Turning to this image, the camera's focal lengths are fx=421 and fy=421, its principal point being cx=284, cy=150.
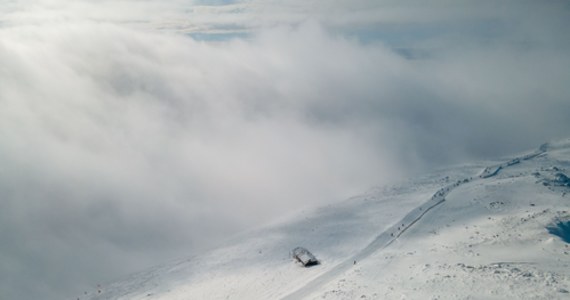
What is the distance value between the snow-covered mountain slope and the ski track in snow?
0.48ft

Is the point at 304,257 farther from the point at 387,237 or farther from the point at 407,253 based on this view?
the point at 387,237

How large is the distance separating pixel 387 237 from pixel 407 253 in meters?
8.25

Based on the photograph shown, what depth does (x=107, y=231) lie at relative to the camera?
3521 inches

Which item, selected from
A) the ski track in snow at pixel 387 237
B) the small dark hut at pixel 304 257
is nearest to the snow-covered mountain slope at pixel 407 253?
the ski track in snow at pixel 387 237

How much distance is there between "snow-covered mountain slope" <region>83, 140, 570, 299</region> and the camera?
143 feet

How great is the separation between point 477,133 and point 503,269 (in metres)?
132

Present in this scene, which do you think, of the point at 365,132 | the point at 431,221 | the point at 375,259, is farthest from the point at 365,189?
the point at 365,132

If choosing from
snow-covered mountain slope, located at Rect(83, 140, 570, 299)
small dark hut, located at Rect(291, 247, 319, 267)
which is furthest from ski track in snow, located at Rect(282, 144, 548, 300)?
small dark hut, located at Rect(291, 247, 319, 267)

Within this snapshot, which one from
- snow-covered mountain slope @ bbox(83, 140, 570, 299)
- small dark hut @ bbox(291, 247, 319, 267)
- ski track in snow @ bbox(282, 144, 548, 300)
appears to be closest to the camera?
snow-covered mountain slope @ bbox(83, 140, 570, 299)

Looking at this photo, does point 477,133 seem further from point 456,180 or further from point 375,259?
point 375,259

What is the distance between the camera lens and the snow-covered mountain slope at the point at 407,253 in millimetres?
43625

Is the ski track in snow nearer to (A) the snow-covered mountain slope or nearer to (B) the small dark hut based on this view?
(A) the snow-covered mountain slope

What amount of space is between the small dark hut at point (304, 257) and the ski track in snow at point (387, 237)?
3.28 meters

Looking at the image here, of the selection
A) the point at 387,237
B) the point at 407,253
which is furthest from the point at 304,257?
the point at 387,237
